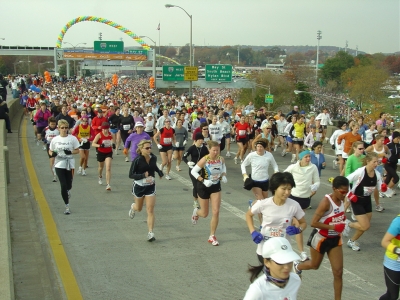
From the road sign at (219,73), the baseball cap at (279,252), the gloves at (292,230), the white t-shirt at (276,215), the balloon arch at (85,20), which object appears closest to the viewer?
the baseball cap at (279,252)

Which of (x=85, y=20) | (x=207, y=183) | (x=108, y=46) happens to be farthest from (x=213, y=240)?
(x=85, y=20)

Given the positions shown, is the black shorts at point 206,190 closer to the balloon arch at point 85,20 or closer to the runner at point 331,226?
the runner at point 331,226

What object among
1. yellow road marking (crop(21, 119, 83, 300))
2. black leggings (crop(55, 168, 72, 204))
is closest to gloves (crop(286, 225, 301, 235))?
yellow road marking (crop(21, 119, 83, 300))

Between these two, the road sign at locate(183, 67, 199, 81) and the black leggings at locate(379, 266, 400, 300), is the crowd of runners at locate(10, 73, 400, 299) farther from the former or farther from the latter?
the road sign at locate(183, 67, 199, 81)

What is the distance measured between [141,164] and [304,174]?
9.02 ft

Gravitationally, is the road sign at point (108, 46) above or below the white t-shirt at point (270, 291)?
above

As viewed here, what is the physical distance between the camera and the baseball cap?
3.34 m

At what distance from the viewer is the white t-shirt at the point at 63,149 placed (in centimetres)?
1033

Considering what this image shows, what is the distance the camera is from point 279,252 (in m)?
3.37

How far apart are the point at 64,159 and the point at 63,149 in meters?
0.20

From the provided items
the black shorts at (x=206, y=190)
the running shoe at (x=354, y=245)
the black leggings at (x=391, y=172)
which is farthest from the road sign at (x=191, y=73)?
the running shoe at (x=354, y=245)

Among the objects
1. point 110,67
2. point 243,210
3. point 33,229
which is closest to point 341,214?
point 243,210

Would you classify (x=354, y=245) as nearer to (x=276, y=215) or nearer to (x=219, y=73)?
(x=276, y=215)

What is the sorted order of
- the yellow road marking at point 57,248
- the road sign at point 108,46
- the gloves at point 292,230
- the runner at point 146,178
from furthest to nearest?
the road sign at point 108,46 < the runner at point 146,178 < the yellow road marking at point 57,248 < the gloves at point 292,230
